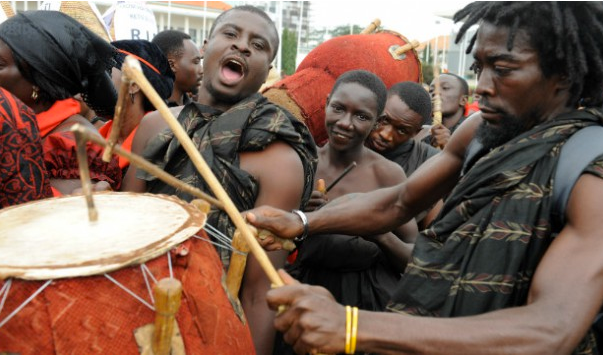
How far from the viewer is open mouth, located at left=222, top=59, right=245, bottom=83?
243cm

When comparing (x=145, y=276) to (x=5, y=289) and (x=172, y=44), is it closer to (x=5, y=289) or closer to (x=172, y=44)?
(x=5, y=289)

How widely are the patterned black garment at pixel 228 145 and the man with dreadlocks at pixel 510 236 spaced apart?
0.23 m

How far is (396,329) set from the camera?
142 cm

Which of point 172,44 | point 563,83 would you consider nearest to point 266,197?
point 563,83

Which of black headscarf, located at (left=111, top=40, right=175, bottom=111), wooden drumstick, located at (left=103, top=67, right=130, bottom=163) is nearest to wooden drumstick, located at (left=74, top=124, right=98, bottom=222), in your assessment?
wooden drumstick, located at (left=103, top=67, right=130, bottom=163)

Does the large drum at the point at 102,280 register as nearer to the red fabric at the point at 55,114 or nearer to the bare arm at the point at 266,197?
the bare arm at the point at 266,197

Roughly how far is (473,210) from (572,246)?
33 cm

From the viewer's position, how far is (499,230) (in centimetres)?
161

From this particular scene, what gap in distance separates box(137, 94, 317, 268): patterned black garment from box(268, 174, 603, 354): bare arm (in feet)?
2.56

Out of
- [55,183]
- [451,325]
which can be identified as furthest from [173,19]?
[451,325]

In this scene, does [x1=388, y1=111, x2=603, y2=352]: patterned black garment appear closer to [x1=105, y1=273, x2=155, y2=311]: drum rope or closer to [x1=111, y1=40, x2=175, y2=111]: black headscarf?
[x1=105, y1=273, x2=155, y2=311]: drum rope

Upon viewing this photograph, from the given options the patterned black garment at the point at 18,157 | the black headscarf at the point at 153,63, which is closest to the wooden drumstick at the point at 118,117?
the patterned black garment at the point at 18,157

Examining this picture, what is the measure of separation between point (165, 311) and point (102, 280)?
0.18m

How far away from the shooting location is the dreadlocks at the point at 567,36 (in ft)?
5.36
